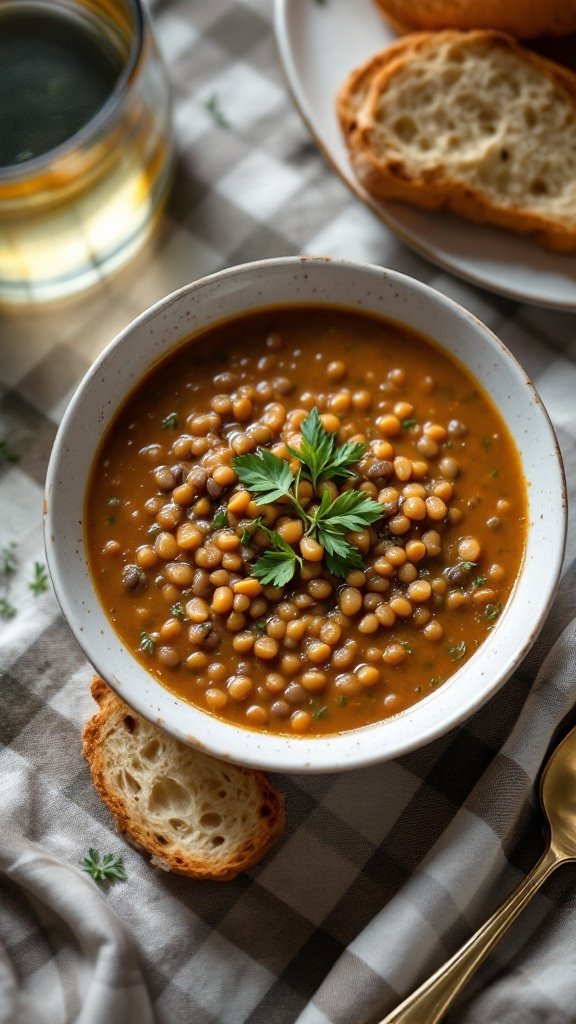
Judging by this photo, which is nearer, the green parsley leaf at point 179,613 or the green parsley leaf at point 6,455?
the green parsley leaf at point 179,613

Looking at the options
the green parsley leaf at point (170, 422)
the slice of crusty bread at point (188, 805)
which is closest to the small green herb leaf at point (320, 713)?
the slice of crusty bread at point (188, 805)

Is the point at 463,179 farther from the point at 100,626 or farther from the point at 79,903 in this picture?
the point at 79,903

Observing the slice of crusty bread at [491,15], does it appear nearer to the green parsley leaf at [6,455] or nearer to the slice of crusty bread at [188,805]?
the green parsley leaf at [6,455]

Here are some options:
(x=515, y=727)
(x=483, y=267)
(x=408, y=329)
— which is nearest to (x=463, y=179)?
(x=483, y=267)

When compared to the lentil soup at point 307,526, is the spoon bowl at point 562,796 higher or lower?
lower

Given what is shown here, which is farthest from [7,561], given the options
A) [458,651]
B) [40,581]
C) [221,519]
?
[458,651]

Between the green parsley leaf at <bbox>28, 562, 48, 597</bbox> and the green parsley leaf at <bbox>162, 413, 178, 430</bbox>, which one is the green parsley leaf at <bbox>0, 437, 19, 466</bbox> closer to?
the green parsley leaf at <bbox>28, 562, 48, 597</bbox>

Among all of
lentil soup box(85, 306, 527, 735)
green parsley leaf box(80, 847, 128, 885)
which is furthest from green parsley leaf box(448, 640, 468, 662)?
green parsley leaf box(80, 847, 128, 885)

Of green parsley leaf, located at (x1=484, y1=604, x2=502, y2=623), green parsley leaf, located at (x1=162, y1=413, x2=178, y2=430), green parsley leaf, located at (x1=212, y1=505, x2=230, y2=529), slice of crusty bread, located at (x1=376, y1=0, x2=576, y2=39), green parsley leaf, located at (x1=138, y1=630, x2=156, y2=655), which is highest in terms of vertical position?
slice of crusty bread, located at (x1=376, y1=0, x2=576, y2=39)
